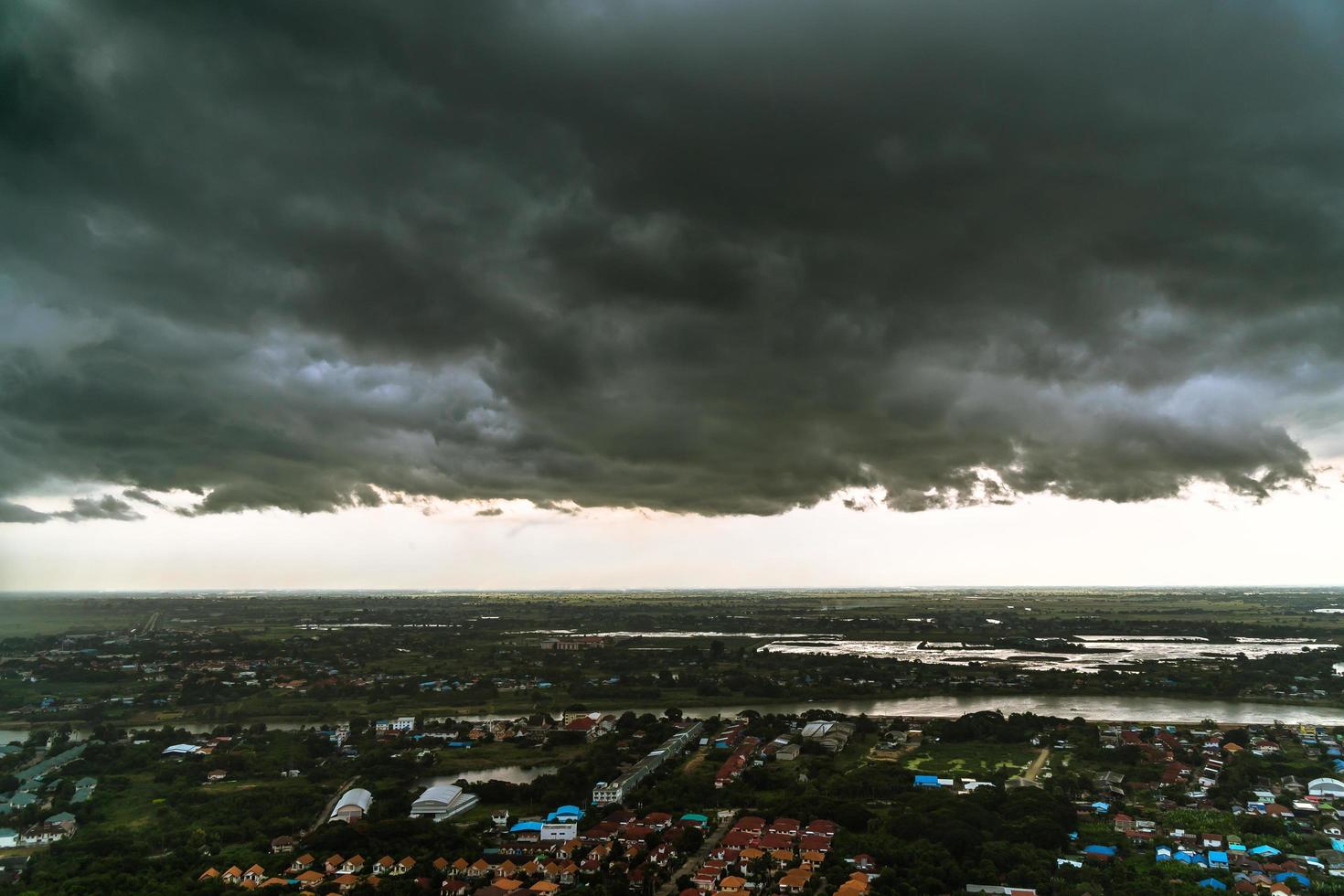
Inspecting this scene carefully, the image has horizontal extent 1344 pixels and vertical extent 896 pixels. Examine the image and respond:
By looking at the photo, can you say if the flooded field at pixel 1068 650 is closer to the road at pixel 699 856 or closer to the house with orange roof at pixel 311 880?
the road at pixel 699 856

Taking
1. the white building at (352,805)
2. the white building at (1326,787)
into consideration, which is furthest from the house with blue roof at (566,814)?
the white building at (1326,787)

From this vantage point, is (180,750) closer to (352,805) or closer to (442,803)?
(352,805)

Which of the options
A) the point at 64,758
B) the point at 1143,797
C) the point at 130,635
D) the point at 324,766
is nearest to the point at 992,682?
the point at 1143,797

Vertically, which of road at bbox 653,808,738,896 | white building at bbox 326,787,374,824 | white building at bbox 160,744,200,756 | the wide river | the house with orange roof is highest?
white building at bbox 160,744,200,756

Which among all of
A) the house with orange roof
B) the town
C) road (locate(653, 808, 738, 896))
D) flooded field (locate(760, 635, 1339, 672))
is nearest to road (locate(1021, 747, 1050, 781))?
the town

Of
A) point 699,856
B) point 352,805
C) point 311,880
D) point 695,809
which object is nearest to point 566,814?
point 695,809

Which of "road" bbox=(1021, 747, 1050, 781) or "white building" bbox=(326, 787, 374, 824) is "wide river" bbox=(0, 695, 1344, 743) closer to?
"road" bbox=(1021, 747, 1050, 781)
